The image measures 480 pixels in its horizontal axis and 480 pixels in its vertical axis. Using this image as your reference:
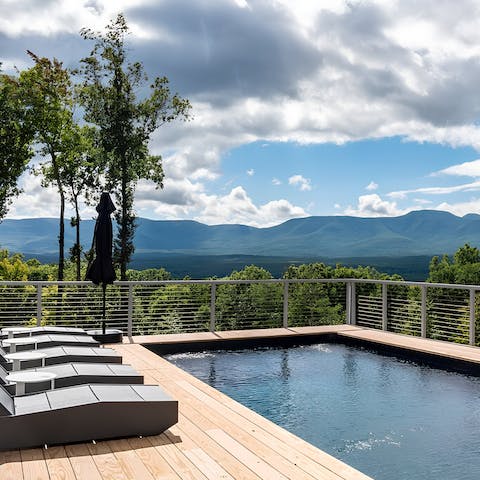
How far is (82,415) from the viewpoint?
4.05 meters

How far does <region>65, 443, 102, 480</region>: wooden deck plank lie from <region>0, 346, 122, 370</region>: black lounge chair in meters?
1.68

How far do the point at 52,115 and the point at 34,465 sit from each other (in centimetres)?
2691

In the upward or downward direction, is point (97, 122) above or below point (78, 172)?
above

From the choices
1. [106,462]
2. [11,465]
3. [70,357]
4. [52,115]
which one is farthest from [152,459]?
[52,115]

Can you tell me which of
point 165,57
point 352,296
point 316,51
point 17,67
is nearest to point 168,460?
point 352,296

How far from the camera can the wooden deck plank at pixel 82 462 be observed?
3578 mm

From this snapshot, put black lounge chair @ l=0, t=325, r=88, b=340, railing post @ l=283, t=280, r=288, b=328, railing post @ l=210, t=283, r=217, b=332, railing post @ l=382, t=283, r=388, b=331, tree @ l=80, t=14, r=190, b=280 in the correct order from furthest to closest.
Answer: tree @ l=80, t=14, r=190, b=280 < railing post @ l=283, t=280, r=288, b=328 < railing post @ l=382, t=283, r=388, b=331 < railing post @ l=210, t=283, r=217, b=332 < black lounge chair @ l=0, t=325, r=88, b=340

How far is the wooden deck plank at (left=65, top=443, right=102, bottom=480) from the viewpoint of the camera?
3578 millimetres

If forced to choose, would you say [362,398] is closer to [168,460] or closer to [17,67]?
[168,460]

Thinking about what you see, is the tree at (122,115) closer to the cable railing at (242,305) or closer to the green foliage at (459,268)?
the cable railing at (242,305)

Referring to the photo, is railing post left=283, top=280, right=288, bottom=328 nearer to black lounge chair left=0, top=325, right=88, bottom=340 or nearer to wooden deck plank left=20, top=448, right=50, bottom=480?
black lounge chair left=0, top=325, right=88, bottom=340

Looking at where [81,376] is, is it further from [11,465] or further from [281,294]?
[281,294]

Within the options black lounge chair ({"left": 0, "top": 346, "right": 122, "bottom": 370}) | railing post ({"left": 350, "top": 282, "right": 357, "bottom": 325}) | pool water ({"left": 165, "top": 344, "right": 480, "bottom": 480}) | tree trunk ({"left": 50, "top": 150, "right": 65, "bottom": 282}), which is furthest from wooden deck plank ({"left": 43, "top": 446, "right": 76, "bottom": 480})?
tree trunk ({"left": 50, "top": 150, "right": 65, "bottom": 282})

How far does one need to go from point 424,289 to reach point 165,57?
8.91 m
